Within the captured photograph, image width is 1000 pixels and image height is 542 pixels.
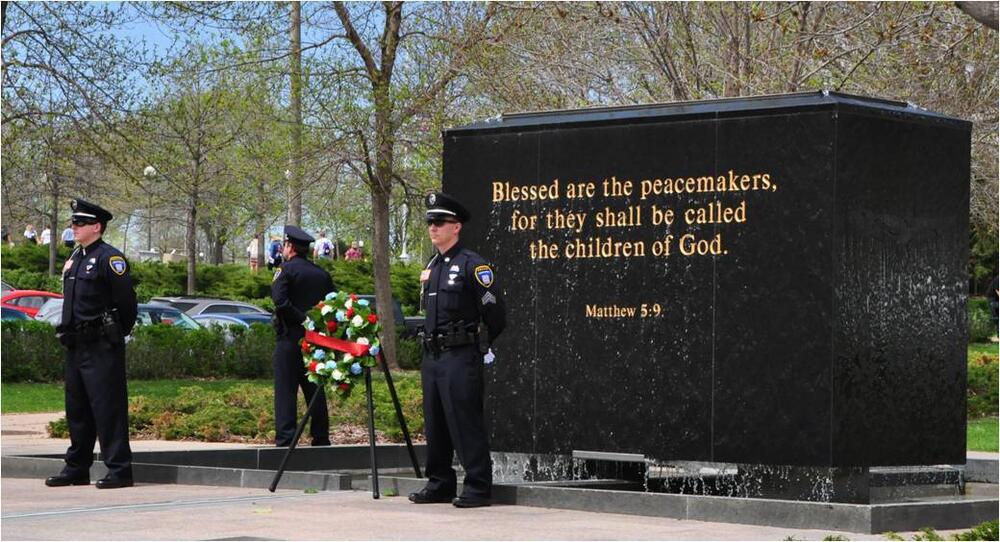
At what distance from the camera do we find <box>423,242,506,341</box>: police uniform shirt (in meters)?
10.8

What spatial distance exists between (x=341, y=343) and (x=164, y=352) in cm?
1889

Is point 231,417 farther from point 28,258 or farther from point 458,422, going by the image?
point 28,258

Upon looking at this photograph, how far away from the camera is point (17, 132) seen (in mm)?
21203

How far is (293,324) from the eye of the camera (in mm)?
14773

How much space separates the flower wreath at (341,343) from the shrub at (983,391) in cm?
1225

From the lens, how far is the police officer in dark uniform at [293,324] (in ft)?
48.1

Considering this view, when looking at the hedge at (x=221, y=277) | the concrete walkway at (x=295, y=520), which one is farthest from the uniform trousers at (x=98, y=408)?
the hedge at (x=221, y=277)

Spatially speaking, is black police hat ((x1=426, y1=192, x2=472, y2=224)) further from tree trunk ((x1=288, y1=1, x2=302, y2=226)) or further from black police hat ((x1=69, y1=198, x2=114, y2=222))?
tree trunk ((x1=288, y1=1, x2=302, y2=226))

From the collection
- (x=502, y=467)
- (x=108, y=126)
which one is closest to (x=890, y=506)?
(x=502, y=467)

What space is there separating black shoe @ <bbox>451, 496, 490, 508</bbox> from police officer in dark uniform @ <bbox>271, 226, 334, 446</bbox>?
414cm

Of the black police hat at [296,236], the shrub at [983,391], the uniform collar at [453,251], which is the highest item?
the black police hat at [296,236]

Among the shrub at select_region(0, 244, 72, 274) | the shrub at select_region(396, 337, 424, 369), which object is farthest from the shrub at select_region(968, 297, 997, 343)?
the shrub at select_region(0, 244, 72, 274)

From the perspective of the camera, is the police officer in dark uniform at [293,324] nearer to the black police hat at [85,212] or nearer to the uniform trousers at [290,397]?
the uniform trousers at [290,397]

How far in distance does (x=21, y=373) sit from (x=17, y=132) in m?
8.04
